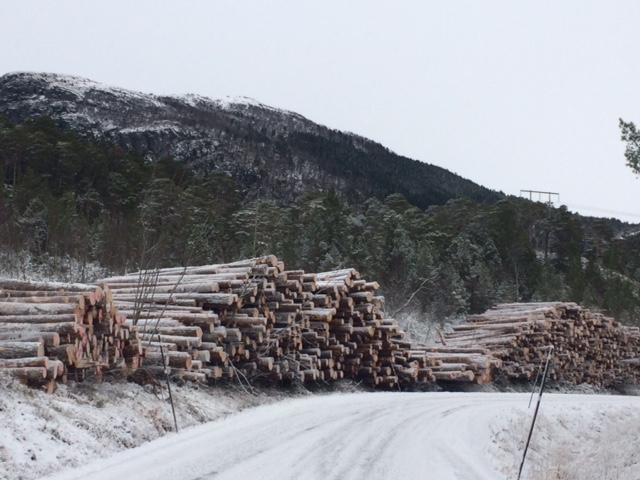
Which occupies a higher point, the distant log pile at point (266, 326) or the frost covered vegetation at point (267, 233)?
the frost covered vegetation at point (267, 233)

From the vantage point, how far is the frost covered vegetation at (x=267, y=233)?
34.1 m

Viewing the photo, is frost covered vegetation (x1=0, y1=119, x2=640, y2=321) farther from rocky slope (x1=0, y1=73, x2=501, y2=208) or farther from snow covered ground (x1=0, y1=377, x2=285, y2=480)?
rocky slope (x1=0, y1=73, x2=501, y2=208)

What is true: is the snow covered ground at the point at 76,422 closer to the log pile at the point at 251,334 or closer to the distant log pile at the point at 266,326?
the log pile at the point at 251,334

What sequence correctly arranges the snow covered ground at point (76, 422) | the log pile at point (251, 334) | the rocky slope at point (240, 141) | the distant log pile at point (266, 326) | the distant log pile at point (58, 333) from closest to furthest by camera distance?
the snow covered ground at point (76, 422)
the distant log pile at point (58, 333)
the log pile at point (251, 334)
the distant log pile at point (266, 326)
the rocky slope at point (240, 141)

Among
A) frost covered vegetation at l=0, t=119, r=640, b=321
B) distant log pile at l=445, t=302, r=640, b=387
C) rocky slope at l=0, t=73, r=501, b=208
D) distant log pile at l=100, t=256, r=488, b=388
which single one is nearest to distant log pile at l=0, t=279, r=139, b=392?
distant log pile at l=100, t=256, r=488, b=388

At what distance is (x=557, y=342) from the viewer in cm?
2412

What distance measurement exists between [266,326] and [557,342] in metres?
14.0

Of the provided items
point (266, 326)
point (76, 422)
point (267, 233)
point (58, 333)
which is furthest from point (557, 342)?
point (76, 422)

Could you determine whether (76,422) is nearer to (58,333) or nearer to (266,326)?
(58,333)

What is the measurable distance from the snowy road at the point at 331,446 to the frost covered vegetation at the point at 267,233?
737 inches

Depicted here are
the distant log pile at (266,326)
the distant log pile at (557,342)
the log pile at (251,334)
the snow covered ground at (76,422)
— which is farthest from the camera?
the distant log pile at (557,342)

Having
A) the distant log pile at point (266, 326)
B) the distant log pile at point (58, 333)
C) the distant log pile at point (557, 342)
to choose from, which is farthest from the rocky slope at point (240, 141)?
the distant log pile at point (58, 333)

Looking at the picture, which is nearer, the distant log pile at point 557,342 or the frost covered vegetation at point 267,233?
the distant log pile at point 557,342

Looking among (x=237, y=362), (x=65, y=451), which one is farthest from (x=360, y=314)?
(x=65, y=451)
